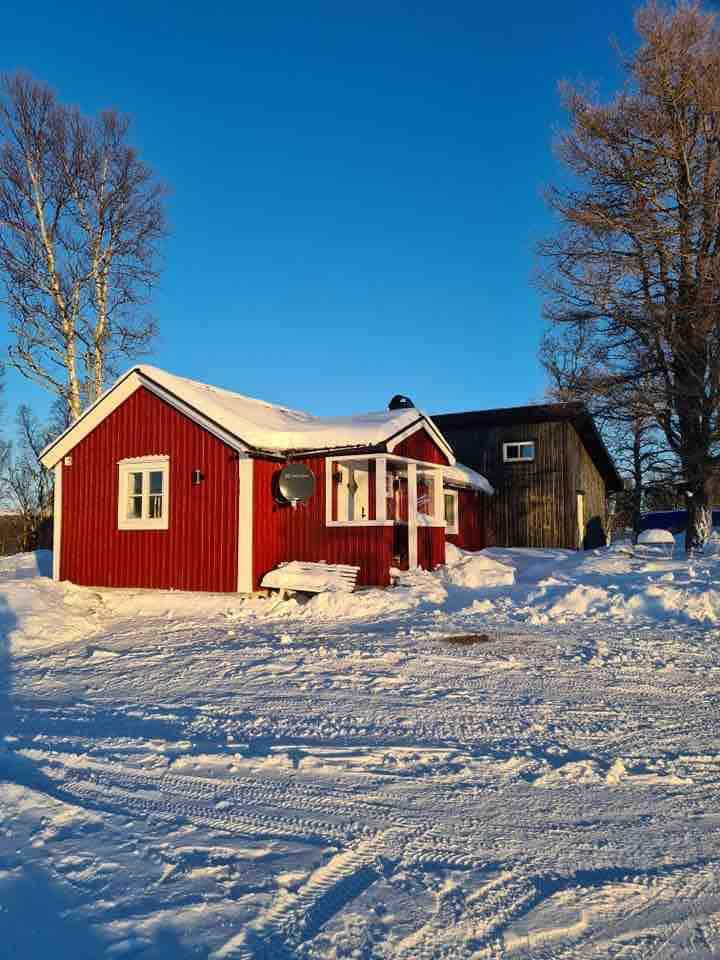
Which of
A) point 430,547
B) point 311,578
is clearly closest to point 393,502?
point 430,547

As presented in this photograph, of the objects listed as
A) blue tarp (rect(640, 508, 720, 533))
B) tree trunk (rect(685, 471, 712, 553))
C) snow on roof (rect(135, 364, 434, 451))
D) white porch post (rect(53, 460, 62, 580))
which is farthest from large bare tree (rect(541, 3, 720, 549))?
blue tarp (rect(640, 508, 720, 533))

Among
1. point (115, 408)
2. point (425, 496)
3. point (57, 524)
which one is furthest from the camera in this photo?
point (425, 496)

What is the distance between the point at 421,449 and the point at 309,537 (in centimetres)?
362

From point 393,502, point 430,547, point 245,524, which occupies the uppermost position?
point 393,502

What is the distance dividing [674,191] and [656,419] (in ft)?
17.7

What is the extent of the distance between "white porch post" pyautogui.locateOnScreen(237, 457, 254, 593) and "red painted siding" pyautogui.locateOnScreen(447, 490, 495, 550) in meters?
8.49

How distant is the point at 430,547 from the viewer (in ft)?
54.4

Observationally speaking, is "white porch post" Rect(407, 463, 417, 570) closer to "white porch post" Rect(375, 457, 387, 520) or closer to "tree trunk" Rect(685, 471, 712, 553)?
"white porch post" Rect(375, 457, 387, 520)

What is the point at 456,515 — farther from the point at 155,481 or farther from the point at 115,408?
the point at 115,408

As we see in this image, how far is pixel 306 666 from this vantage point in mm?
8047

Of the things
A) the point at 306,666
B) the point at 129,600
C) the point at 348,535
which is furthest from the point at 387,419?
the point at 306,666

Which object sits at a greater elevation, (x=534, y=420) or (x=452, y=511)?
(x=534, y=420)

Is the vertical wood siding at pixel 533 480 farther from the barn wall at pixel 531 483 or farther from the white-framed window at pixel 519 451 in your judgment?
the white-framed window at pixel 519 451

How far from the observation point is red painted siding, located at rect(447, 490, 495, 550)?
21.6m
